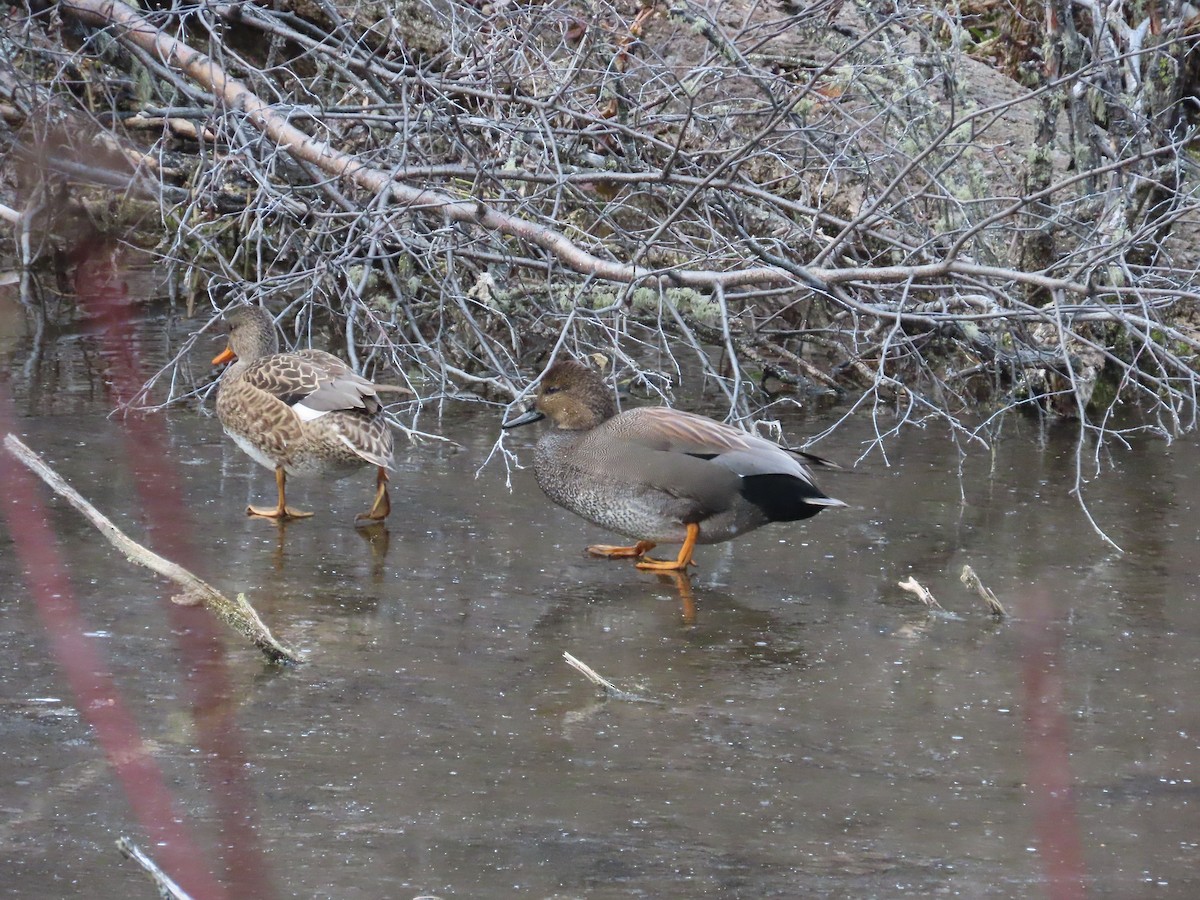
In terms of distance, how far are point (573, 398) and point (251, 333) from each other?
5.19 feet

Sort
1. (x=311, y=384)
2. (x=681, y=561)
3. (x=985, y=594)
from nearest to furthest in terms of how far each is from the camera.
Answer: (x=985, y=594), (x=681, y=561), (x=311, y=384)

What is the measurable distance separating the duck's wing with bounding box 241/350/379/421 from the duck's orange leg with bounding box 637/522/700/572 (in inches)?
48.1

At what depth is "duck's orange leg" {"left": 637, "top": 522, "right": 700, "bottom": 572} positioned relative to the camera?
19.0 ft

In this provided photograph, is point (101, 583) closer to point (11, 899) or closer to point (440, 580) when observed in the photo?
point (440, 580)

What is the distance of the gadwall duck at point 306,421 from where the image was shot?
6.09 metres

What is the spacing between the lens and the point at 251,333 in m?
6.88

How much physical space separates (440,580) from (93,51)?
4.36 meters

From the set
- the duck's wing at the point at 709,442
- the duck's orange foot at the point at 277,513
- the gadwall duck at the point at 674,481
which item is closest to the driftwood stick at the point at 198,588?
the duck's orange foot at the point at 277,513

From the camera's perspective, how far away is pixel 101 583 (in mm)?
5254

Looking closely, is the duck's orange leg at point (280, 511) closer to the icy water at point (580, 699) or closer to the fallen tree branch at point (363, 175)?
the icy water at point (580, 699)

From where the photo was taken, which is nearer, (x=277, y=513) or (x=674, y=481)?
(x=674, y=481)

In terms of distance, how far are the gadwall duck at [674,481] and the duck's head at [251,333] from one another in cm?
143

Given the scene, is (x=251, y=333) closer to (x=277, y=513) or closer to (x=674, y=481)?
(x=277, y=513)

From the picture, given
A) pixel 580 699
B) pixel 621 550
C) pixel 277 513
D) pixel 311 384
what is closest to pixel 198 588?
pixel 580 699
